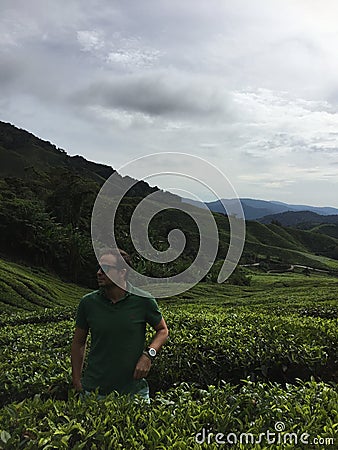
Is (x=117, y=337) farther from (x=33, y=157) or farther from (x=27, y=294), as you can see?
(x=33, y=157)

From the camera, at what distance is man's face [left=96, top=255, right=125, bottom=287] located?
11.7 feet

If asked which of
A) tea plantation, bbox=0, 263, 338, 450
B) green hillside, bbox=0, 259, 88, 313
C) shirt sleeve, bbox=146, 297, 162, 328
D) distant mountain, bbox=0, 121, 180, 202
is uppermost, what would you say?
distant mountain, bbox=0, 121, 180, 202

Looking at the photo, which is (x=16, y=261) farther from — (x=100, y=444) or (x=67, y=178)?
(x=100, y=444)

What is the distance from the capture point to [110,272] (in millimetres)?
3572

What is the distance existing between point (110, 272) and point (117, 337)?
0.53 m

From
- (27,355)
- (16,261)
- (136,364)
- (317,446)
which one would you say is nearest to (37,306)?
(16,261)

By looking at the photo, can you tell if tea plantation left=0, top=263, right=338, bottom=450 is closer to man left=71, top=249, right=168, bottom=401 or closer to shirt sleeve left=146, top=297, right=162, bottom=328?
man left=71, top=249, right=168, bottom=401

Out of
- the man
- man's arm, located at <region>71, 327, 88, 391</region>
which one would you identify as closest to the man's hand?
the man

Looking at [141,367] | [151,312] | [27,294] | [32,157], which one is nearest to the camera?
[141,367]

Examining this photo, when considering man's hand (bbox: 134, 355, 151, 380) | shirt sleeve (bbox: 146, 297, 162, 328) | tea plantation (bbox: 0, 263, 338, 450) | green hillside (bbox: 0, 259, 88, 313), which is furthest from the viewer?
green hillside (bbox: 0, 259, 88, 313)

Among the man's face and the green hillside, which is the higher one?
the man's face

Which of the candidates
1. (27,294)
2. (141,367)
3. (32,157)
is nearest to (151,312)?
(141,367)

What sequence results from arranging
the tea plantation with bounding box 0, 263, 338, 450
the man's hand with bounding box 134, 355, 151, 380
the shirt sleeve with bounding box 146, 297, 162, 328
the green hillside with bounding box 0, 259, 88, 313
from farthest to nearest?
the green hillside with bounding box 0, 259, 88, 313 → the shirt sleeve with bounding box 146, 297, 162, 328 → the man's hand with bounding box 134, 355, 151, 380 → the tea plantation with bounding box 0, 263, 338, 450

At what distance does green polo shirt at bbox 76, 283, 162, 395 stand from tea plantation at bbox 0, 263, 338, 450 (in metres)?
0.27
